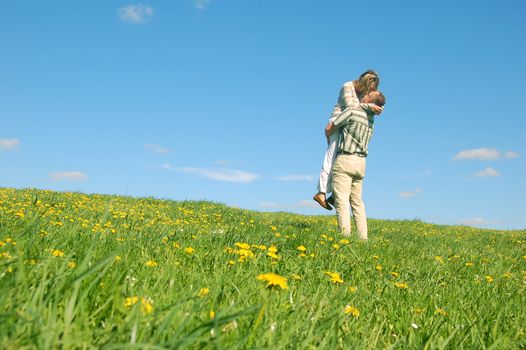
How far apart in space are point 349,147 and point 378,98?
1251mm

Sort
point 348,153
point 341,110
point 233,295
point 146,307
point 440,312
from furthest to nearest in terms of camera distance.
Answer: point 341,110 → point 348,153 → point 440,312 → point 233,295 → point 146,307

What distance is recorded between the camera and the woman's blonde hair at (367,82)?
9.95 meters

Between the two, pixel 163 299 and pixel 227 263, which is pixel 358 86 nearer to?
pixel 227 263

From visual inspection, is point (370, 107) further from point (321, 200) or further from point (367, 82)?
point (321, 200)

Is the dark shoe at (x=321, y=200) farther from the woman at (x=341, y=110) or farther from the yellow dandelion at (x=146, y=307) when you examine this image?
the yellow dandelion at (x=146, y=307)

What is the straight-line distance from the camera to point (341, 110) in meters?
10.1

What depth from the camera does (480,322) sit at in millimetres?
3559

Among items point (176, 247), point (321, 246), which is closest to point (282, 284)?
point (176, 247)

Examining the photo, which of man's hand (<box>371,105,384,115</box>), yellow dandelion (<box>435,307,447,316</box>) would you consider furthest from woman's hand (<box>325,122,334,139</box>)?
yellow dandelion (<box>435,307,447,316</box>)

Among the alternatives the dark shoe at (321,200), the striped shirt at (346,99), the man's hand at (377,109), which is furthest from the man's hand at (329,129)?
the dark shoe at (321,200)

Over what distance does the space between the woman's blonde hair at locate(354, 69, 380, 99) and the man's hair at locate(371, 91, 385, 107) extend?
205 millimetres

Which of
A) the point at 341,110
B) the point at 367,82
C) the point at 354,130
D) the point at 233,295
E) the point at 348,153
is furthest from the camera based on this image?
the point at 341,110

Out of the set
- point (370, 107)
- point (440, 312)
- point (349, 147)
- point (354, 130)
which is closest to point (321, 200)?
point (349, 147)

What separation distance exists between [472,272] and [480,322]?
327cm
